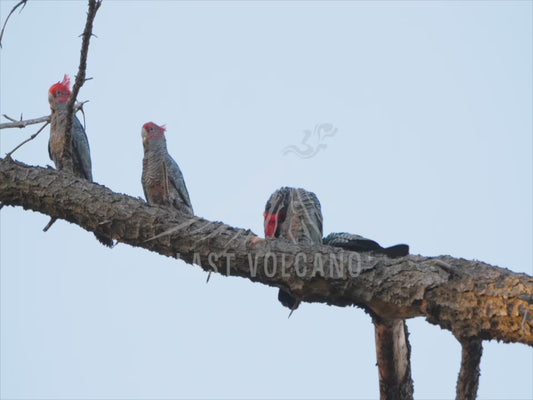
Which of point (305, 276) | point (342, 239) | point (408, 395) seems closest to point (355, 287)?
point (305, 276)

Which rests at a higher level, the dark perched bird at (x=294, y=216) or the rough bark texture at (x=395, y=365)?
the dark perched bird at (x=294, y=216)

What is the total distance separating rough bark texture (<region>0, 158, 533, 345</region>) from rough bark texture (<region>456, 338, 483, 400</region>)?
9 centimetres

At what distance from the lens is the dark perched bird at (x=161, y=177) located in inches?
406

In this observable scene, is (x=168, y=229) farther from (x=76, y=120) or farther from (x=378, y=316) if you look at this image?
(x=76, y=120)

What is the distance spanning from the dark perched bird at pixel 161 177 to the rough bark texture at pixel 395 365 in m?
5.20

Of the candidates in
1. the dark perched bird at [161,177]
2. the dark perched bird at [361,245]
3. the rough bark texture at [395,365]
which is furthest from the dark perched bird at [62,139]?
the rough bark texture at [395,365]

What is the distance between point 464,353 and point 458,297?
1.19ft

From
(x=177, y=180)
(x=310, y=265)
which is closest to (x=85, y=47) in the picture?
(x=310, y=265)

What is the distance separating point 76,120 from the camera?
1101cm

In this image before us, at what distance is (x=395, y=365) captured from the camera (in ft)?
18.6

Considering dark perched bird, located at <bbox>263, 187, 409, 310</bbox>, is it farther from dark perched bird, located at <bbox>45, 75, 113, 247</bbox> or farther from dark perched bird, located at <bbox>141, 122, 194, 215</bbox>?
dark perched bird, located at <bbox>45, 75, 113, 247</bbox>

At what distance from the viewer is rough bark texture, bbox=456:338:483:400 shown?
4477mm

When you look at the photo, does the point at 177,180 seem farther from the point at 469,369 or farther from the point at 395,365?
the point at 469,369

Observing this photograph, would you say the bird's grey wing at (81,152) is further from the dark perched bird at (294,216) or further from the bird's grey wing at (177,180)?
the dark perched bird at (294,216)
